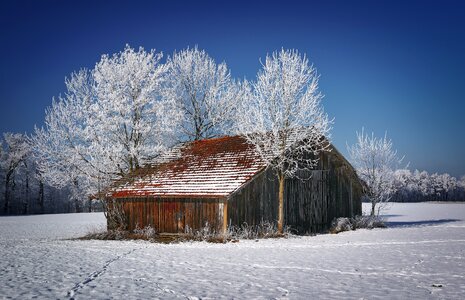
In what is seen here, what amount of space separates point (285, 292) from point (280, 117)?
13.4 meters

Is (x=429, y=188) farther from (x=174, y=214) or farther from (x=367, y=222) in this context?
(x=174, y=214)

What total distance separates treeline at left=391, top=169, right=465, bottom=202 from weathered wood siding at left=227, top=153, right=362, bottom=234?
112698 millimetres

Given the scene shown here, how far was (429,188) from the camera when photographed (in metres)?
136

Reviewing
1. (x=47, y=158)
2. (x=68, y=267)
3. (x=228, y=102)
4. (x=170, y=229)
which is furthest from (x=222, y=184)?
(x=228, y=102)

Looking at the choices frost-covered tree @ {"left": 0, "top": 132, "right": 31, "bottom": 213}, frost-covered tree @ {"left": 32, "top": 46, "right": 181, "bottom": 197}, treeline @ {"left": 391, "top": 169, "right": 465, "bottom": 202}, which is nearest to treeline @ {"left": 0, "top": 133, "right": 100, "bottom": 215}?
frost-covered tree @ {"left": 0, "top": 132, "right": 31, "bottom": 213}

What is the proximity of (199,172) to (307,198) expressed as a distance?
244 inches

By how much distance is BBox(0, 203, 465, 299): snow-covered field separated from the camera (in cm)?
809

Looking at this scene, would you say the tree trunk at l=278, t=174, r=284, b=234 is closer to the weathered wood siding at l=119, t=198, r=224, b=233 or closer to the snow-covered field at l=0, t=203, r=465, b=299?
the weathered wood siding at l=119, t=198, r=224, b=233

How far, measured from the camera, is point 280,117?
20625 mm

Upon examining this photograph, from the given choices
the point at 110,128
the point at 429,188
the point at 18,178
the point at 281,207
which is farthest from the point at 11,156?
the point at 429,188

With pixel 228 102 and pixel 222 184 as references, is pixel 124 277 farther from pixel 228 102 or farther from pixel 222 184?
pixel 228 102

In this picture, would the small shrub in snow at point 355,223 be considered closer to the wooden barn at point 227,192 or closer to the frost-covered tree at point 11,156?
the wooden barn at point 227,192

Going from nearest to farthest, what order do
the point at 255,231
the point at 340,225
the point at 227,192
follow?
the point at 227,192 < the point at 255,231 < the point at 340,225

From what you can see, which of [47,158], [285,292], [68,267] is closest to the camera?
[285,292]
